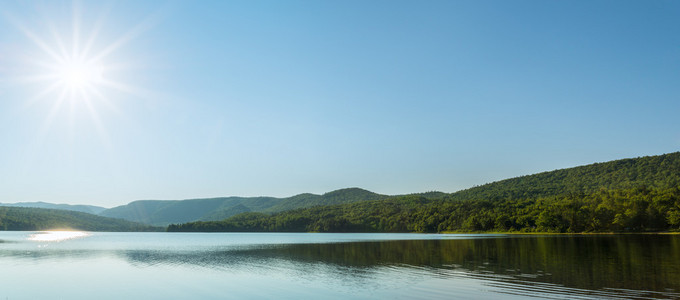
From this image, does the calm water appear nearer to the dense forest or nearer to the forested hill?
the dense forest

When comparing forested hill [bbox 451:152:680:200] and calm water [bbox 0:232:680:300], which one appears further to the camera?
forested hill [bbox 451:152:680:200]

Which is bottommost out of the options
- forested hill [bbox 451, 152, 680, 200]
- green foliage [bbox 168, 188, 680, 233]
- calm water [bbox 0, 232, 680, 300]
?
calm water [bbox 0, 232, 680, 300]

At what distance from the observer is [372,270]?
1503 inches

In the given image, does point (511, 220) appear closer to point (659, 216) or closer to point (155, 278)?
point (659, 216)

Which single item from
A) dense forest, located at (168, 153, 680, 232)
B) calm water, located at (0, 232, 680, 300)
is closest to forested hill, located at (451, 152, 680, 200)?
dense forest, located at (168, 153, 680, 232)

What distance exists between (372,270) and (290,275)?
7.08m

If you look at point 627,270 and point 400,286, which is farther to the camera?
point 627,270

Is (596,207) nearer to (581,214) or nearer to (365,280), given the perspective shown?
(581,214)

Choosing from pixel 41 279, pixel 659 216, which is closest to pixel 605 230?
pixel 659 216

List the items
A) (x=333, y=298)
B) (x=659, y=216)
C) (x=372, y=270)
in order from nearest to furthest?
1. (x=333, y=298)
2. (x=372, y=270)
3. (x=659, y=216)

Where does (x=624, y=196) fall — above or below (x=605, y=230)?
above

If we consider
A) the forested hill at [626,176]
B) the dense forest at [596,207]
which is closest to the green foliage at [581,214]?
the dense forest at [596,207]

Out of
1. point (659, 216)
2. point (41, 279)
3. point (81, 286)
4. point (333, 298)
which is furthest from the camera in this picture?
point (659, 216)

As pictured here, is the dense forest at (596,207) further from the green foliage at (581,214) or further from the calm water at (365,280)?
the calm water at (365,280)
